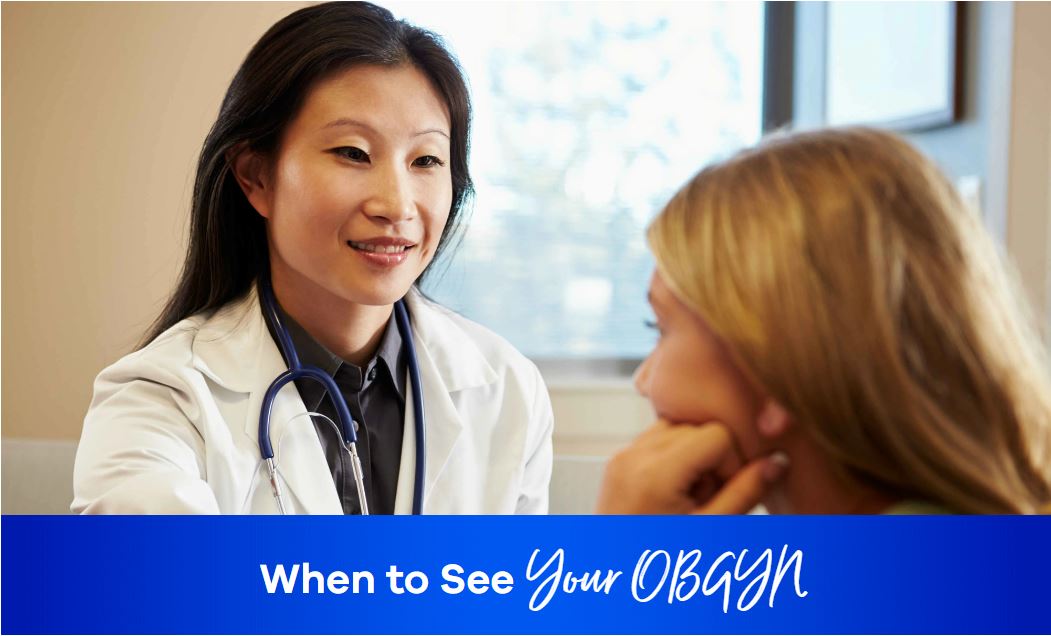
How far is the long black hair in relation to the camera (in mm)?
916

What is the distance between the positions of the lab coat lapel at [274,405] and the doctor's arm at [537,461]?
0.80 ft

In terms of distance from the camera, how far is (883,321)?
60cm

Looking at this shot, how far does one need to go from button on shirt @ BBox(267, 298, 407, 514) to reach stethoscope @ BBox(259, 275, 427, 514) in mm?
12

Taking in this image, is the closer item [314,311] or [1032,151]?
[314,311]

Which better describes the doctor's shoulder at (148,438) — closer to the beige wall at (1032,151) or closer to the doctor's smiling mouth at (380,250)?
the doctor's smiling mouth at (380,250)

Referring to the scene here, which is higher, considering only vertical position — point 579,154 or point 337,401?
point 579,154

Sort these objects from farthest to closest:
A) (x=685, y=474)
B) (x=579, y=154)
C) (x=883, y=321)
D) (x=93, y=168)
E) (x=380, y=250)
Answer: (x=579, y=154)
(x=93, y=168)
(x=380, y=250)
(x=685, y=474)
(x=883, y=321)

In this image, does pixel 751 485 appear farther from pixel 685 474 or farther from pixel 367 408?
pixel 367 408

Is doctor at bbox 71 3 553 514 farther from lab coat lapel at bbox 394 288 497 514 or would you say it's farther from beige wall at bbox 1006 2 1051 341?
beige wall at bbox 1006 2 1051 341

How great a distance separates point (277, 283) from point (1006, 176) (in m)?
0.86

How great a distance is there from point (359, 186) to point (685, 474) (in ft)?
1.39

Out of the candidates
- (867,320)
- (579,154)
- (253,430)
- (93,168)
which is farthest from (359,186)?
(579,154)

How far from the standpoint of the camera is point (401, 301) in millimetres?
1067

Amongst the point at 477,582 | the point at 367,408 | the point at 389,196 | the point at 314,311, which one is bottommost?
the point at 477,582
